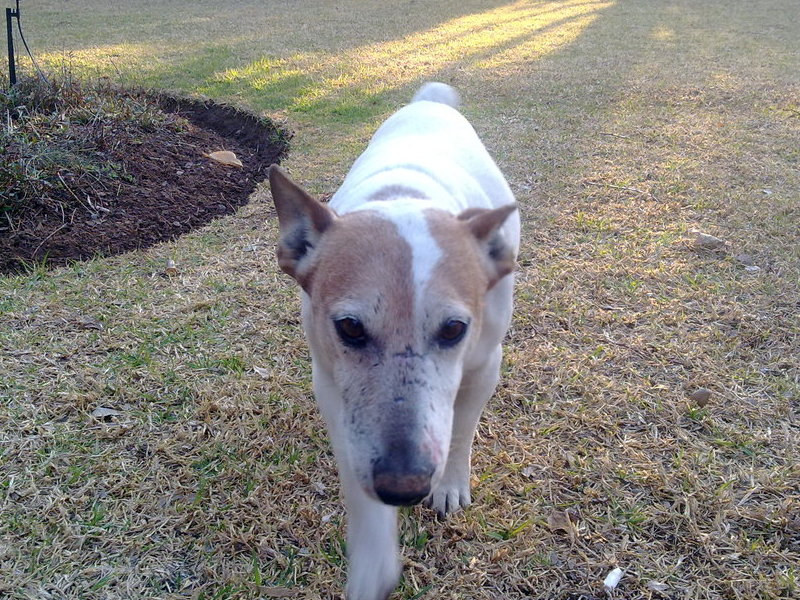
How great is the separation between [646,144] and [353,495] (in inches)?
217

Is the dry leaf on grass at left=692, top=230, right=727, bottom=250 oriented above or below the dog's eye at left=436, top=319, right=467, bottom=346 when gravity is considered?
below

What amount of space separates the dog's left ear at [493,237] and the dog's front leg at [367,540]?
0.69 m

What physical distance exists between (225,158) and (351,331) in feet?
14.3

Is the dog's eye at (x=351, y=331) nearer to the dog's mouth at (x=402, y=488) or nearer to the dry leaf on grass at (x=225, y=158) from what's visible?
the dog's mouth at (x=402, y=488)

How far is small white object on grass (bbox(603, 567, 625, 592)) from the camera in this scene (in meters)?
2.33

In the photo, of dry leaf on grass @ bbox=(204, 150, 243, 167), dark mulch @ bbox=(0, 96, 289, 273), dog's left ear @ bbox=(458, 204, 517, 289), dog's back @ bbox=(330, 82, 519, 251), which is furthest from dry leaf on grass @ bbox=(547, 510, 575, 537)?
dry leaf on grass @ bbox=(204, 150, 243, 167)

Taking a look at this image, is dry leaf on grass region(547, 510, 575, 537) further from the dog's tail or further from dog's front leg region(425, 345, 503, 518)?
the dog's tail

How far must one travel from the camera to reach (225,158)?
19.2ft

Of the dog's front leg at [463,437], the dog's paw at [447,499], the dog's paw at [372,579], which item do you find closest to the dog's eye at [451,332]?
the dog's front leg at [463,437]

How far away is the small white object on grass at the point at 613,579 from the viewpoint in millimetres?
2334

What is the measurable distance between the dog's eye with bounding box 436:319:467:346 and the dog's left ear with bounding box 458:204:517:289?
0.35 m

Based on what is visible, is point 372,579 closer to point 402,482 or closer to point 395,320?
point 402,482

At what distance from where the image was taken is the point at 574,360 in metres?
3.50

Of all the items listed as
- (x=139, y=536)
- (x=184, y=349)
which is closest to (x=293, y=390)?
(x=184, y=349)
